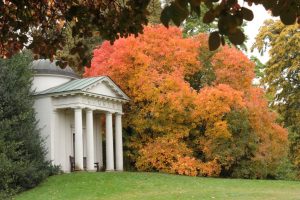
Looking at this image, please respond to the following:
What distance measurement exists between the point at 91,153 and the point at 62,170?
188 cm

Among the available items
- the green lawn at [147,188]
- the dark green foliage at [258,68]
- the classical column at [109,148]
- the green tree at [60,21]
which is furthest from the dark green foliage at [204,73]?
the green tree at [60,21]

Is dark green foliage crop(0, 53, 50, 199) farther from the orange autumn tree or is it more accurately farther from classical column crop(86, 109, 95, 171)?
the orange autumn tree

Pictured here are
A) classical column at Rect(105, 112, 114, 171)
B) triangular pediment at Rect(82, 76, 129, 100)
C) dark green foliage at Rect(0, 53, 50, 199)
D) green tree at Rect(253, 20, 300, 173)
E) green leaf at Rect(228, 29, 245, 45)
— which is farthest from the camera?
classical column at Rect(105, 112, 114, 171)

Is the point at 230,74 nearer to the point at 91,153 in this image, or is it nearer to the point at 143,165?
the point at 143,165

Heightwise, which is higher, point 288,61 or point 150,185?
point 288,61

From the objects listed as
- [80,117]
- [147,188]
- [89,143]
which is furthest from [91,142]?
[147,188]

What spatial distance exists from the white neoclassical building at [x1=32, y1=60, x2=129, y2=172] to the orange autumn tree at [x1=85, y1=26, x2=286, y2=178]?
4.97 feet

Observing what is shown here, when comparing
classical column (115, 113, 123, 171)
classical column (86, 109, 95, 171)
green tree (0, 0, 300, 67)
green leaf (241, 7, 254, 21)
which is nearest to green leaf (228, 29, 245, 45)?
green leaf (241, 7, 254, 21)

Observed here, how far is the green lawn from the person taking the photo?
67.2ft

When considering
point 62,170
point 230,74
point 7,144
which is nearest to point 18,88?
point 7,144

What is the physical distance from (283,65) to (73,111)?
41.5ft

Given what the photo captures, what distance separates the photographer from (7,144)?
941 inches

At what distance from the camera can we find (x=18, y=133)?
24812 millimetres

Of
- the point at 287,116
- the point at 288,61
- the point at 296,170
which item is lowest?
the point at 296,170
